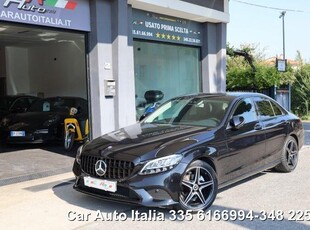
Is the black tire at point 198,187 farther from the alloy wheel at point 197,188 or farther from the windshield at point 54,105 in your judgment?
the windshield at point 54,105

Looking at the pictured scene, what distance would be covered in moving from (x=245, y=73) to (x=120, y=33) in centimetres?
1109

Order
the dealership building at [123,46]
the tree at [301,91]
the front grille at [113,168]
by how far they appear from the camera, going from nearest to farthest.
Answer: the front grille at [113,168] < the dealership building at [123,46] < the tree at [301,91]

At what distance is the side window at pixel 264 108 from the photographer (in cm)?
685

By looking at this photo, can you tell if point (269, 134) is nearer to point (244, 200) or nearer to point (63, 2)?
point (244, 200)

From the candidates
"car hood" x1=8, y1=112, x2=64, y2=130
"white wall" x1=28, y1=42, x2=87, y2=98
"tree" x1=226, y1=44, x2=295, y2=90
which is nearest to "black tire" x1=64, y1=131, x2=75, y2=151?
"car hood" x1=8, y1=112, x2=64, y2=130

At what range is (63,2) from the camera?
8.59m

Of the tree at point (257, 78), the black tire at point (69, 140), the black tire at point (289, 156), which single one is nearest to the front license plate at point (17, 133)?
the black tire at point (69, 140)

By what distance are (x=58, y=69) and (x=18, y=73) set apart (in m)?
2.95

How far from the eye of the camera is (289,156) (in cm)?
741

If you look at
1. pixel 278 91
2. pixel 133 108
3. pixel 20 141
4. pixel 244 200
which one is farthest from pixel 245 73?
pixel 244 200

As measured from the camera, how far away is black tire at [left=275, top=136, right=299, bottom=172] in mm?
7238

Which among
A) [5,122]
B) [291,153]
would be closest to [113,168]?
[291,153]

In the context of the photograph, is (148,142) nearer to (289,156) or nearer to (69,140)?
(289,156)

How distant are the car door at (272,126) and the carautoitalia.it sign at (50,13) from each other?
423 cm
